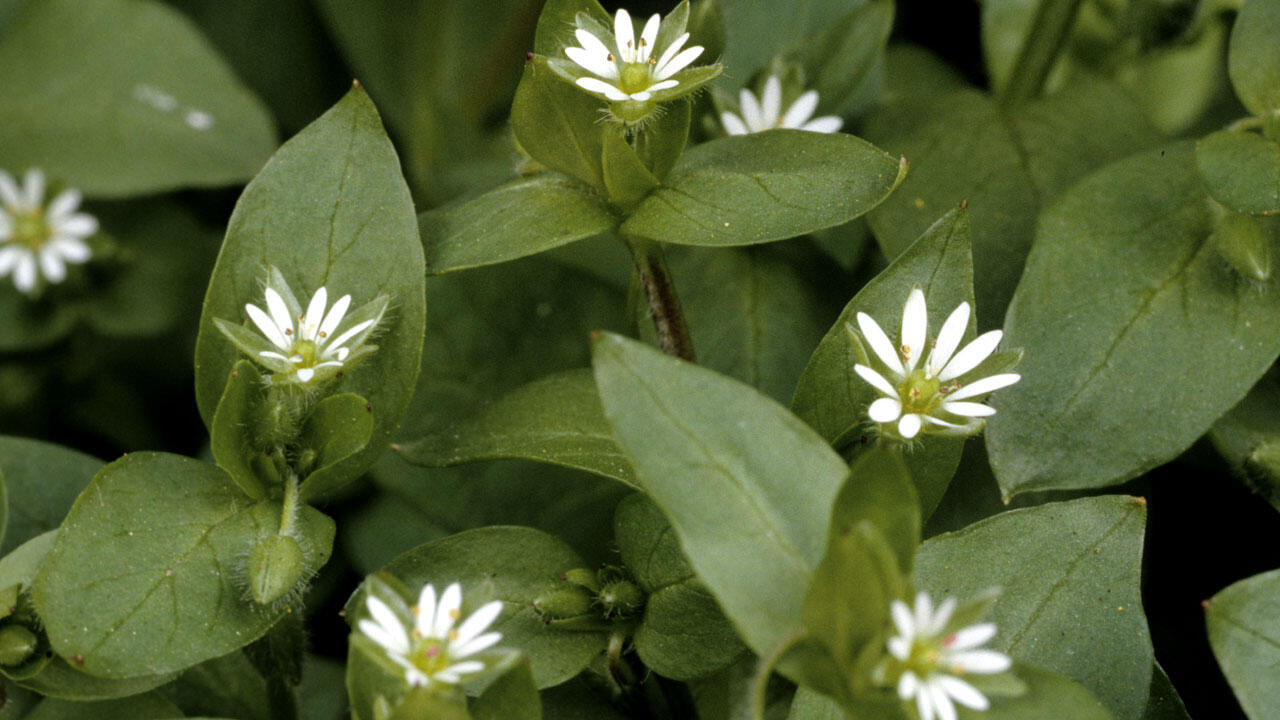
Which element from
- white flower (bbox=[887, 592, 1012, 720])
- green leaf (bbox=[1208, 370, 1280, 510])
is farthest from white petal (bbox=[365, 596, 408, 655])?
green leaf (bbox=[1208, 370, 1280, 510])

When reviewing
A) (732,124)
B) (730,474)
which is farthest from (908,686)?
(732,124)

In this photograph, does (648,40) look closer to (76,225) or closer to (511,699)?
(511,699)

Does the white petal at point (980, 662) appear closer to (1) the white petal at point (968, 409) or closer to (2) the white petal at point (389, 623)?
(1) the white petal at point (968, 409)

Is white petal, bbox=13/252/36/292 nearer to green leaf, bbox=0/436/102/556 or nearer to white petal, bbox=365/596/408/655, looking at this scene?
green leaf, bbox=0/436/102/556

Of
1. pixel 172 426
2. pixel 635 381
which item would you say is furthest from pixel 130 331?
pixel 635 381

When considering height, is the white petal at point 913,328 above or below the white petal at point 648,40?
below

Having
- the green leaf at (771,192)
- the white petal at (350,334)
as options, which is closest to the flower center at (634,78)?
the green leaf at (771,192)

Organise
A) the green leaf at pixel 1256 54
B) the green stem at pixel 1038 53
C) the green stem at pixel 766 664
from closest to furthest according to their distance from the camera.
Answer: the green stem at pixel 766 664
the green leaf at pixel 1256 54
the green stem at pixel 1038 53
